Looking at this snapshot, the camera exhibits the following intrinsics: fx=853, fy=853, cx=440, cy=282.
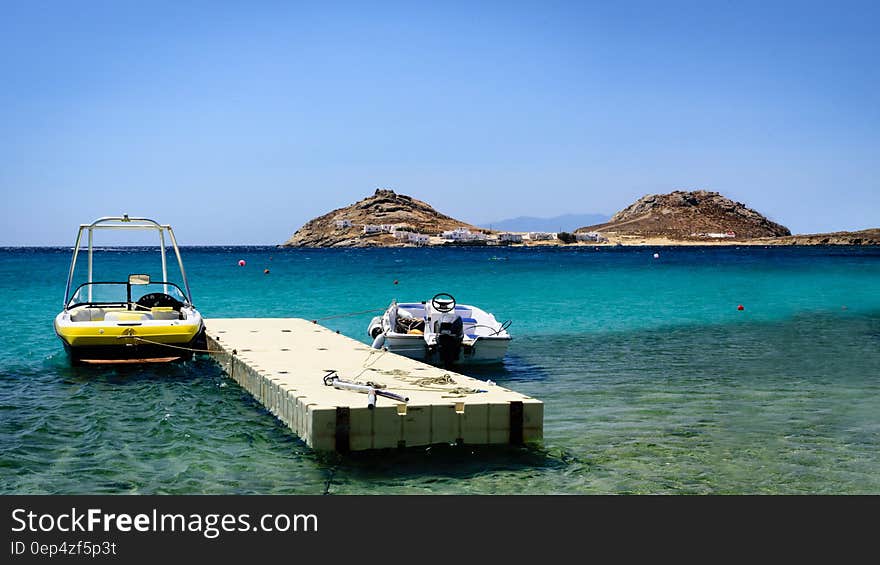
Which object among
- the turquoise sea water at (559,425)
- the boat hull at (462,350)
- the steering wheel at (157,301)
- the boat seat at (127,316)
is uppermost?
the steering wheel at (157,301)

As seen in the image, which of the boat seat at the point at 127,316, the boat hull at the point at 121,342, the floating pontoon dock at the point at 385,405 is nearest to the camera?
the floating pontoon dock at the point at 385,405

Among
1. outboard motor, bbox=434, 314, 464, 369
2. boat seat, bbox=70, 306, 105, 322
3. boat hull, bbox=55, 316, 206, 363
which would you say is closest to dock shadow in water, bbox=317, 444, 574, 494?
outboard motor, bbox=434, 314, 464, 369

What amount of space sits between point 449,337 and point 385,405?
26.1 ft

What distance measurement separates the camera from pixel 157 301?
70.2 ft

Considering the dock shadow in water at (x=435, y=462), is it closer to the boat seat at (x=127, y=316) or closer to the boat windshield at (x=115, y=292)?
the boat seat at (x=127, y=316)

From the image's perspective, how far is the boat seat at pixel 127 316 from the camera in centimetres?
1998

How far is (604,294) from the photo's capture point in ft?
167

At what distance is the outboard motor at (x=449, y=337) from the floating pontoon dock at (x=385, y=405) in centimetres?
284

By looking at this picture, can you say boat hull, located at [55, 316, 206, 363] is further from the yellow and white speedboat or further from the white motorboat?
the white motorboat

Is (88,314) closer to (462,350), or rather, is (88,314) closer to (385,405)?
(462,350)

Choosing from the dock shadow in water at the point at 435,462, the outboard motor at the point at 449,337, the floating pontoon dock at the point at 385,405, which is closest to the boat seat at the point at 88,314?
the floating pontoon dock at the point at 385,405

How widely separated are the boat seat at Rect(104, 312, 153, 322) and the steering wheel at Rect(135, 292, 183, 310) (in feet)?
2.74
